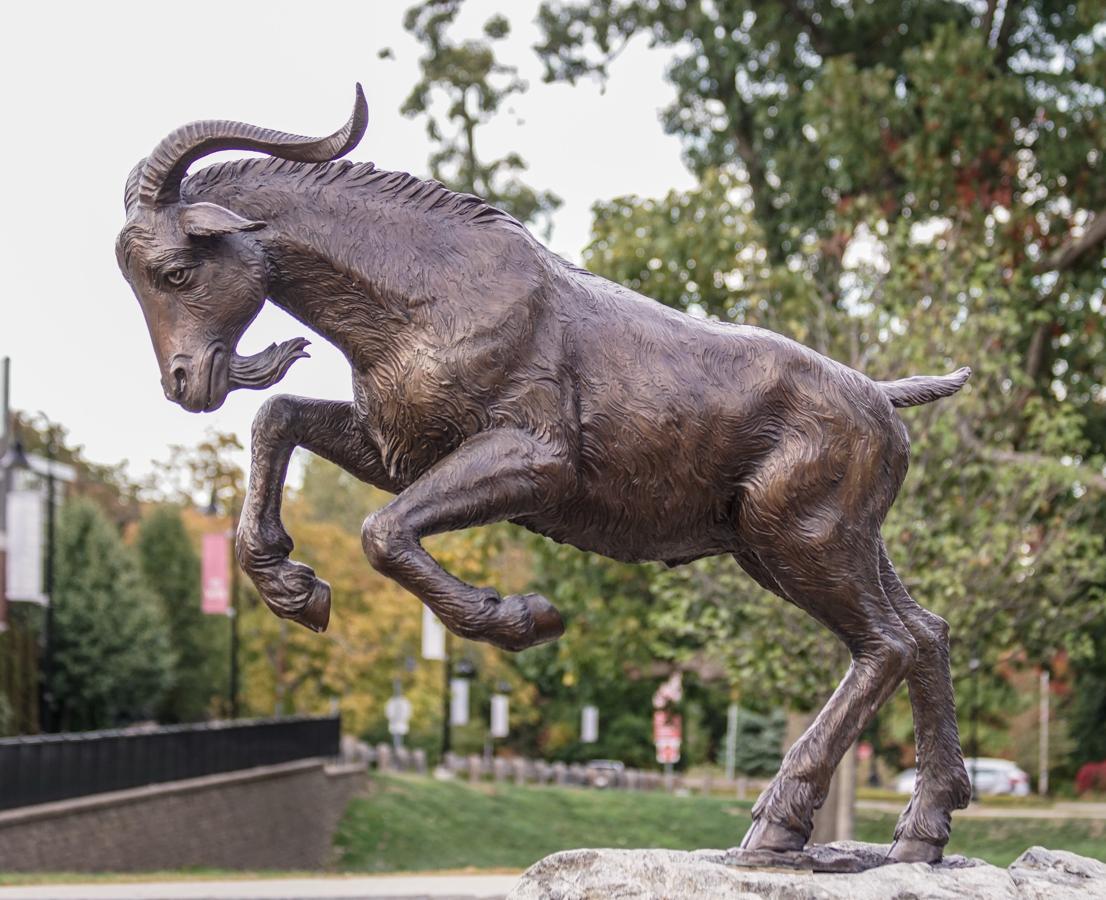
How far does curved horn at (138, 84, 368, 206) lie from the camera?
491 centimetres

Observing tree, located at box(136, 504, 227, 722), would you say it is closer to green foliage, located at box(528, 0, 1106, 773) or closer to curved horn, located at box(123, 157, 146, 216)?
green foliage, located at box(528, 0, 1106, 773)

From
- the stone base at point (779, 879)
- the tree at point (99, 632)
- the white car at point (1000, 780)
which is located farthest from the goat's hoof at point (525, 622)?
the white car at point (1000, 780)

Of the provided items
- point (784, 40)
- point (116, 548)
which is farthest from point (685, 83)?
point (116, 548)

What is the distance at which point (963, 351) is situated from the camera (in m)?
18.4

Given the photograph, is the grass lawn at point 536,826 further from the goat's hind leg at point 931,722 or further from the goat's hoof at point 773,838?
A: the goat's hoof at point 773,838

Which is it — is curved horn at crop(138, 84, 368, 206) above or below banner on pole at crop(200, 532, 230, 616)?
above

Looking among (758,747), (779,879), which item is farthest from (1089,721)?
(779,879)

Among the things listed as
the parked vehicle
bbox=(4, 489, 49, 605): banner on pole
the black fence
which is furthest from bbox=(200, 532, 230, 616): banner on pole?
the parked vehicle

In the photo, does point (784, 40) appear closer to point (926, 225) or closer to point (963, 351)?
point (926, 225)

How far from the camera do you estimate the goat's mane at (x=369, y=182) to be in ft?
16.8

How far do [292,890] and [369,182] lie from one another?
11092 millimetres

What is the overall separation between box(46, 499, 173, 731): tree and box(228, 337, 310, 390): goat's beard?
29.6 m

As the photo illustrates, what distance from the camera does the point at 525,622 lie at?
477cm

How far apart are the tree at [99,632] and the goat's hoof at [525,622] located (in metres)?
29.8
